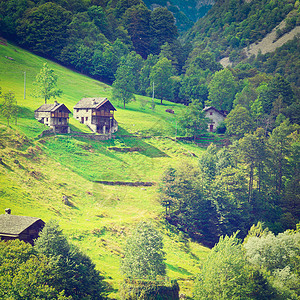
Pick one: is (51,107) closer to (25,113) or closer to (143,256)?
(25,113)

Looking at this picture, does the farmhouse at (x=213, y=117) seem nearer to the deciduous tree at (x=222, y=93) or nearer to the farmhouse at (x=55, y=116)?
the deciduous tree at (x=222, y=93)

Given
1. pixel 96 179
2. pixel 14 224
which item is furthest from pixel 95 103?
pixel 14 224

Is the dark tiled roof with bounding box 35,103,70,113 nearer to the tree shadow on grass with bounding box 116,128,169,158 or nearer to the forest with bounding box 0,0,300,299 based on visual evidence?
the tree shadow on grass with bounding box 116,128,169,158

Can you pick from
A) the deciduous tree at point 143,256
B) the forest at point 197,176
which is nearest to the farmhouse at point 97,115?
the forest at point 197,176

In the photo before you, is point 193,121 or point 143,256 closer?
point 143,256

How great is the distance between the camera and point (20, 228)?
36.2 metres

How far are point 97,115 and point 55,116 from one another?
1022 cm

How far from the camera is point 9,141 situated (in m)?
62.4

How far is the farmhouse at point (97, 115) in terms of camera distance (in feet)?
266

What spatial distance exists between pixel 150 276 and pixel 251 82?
101436 mm

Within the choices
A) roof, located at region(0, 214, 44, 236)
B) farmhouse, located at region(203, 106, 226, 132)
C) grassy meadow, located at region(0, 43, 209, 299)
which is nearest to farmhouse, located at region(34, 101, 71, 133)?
grassy meadow, located at region(0, 43, 209, 299)

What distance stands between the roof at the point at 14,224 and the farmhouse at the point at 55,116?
38.4 metres

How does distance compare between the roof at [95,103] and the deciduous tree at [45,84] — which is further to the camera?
the deciduous tree at [45,84]

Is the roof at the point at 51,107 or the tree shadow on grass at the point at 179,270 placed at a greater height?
the roof at the point at 51,107
